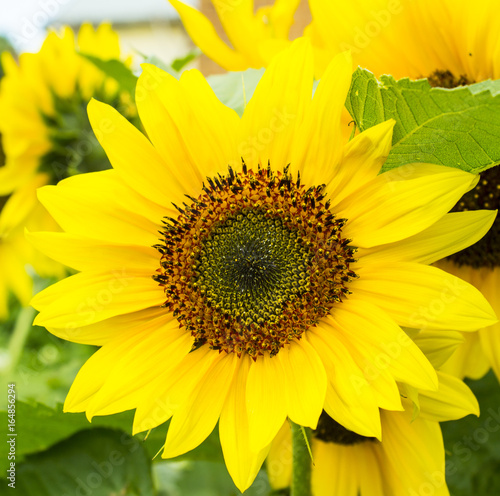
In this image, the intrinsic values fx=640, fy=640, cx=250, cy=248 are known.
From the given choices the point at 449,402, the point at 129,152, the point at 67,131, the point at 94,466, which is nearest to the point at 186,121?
the point at 129,152

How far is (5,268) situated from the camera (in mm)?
1038

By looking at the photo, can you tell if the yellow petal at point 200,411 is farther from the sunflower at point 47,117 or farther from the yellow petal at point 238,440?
the sunflower at point 47,117

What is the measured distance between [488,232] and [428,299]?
223 millimetres

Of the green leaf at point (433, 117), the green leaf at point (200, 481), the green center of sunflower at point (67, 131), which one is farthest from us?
the green center of sunflower at point (67, 131)

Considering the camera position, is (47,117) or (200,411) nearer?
(200,411)

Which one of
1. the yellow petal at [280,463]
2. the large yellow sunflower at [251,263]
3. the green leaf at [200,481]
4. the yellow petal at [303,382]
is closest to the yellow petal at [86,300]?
the large yellow sunflower at [251,263]

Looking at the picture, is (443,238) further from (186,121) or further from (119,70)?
(119,70)

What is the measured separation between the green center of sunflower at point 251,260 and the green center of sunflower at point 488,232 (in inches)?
6.8

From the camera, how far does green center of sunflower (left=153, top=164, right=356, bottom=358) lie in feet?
1.53

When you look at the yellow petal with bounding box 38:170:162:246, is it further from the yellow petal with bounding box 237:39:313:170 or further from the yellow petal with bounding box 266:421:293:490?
the yellow petal with bounding box 266:421:293:490

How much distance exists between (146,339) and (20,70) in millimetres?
540

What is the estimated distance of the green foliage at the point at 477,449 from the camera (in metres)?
0.64

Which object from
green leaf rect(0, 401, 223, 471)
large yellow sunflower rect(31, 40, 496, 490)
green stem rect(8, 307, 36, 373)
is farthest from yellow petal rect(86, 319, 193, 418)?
green stem rect(8, 307, 36, 373)

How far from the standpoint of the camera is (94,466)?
63 centimetres
